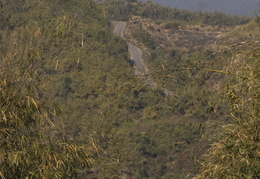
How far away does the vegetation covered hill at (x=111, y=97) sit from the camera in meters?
4.40

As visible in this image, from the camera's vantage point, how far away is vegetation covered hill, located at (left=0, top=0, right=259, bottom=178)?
14.4ft

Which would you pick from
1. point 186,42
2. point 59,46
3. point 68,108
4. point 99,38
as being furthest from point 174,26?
point 59,46

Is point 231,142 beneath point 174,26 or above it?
above

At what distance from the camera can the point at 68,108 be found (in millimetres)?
26359

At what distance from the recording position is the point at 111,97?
7059 millimetres

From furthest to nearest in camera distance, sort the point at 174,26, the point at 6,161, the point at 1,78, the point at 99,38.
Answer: the point at 174,26 < the point at 99,38 < the point at 1,78 < the point at 6,161

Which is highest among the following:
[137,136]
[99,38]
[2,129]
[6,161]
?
[2,129]

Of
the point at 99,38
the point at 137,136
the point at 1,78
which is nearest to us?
the point at 1,78

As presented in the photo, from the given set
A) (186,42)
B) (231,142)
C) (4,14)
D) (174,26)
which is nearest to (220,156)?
(231,142)

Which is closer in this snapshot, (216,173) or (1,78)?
(216,173)

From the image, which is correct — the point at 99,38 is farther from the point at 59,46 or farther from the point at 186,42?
the point at 59,46

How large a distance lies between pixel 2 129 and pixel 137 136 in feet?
69.7

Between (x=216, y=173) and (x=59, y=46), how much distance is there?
218cm

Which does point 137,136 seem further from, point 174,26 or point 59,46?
point 174,26
